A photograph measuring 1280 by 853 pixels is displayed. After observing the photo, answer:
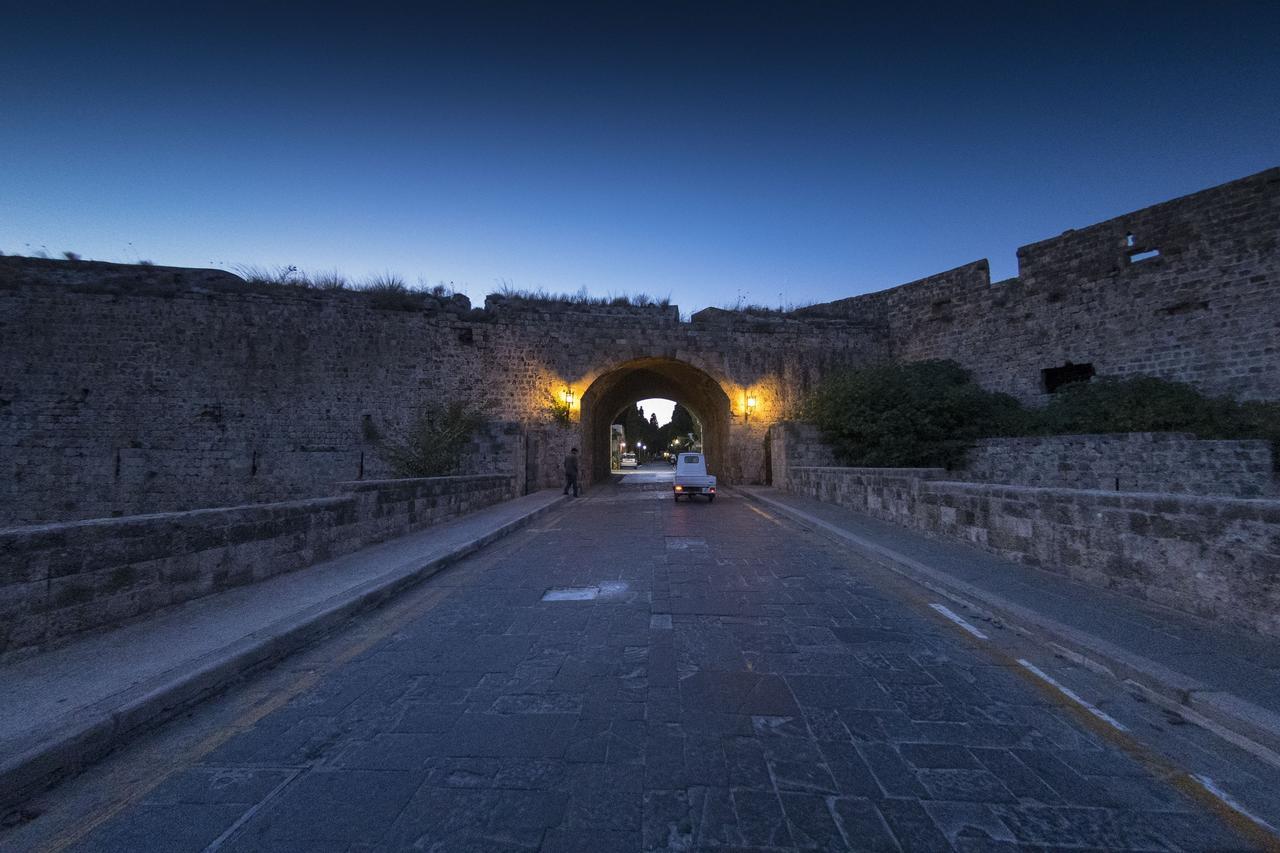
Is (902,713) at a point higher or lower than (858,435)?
lower

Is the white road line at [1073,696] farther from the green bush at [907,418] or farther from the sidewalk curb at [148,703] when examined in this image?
the green bush at [907,418]

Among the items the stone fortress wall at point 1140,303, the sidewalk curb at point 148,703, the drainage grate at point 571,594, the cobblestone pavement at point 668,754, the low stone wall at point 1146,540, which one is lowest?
the drainage grate at point 571,594

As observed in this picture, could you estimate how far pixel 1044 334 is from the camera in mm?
18078

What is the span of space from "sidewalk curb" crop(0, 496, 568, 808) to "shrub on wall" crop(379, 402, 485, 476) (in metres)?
9.77

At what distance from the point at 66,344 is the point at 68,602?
1981 centimetres

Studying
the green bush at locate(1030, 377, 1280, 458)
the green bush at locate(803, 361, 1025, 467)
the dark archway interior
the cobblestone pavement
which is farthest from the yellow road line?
the green bush at locate(1030, 377, 1280, 458)

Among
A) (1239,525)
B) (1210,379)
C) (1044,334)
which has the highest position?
(1044,334)

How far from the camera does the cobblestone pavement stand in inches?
80.3

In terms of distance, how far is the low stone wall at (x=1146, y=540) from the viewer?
12.3 ft

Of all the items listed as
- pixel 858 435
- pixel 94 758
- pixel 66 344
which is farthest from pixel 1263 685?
pixel 66 344

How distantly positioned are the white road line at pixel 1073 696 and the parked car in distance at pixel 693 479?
12.4m

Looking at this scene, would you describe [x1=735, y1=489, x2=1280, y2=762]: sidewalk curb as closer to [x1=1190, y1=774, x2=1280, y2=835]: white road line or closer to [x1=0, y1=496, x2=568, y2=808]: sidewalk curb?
[x1=1190, y1=774, x2=1280, y2=835]: white road line

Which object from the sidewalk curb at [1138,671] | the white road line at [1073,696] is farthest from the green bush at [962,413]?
the white road line at [1073,696]

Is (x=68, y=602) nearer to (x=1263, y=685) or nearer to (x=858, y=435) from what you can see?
(x=1263, y=685)
